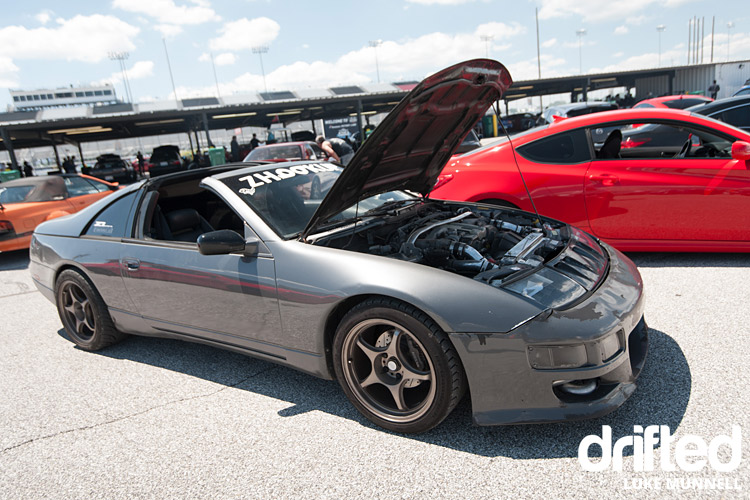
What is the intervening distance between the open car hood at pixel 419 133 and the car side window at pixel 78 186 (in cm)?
725

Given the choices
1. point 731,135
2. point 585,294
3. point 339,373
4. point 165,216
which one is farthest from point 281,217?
point 731,135

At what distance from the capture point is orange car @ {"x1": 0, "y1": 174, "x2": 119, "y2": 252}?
7.33 meters

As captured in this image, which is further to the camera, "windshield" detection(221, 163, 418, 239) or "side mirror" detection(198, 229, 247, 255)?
"windshield" detection(221, 163, 418, 239)

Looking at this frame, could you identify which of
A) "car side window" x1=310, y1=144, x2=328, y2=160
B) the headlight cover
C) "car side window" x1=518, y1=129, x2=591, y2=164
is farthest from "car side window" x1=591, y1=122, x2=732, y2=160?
"car side window" x1=310, y1=144, x2=328, y2=160

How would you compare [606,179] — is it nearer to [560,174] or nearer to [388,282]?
[560,174]

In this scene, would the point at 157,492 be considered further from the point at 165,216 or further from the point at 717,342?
the point at 717,342

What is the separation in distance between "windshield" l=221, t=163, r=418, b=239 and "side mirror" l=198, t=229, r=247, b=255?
222 mm

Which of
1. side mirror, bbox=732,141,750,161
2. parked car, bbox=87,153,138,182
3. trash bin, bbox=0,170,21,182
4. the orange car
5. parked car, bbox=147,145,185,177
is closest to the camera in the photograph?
side mirror, bbox=732,141,750,161

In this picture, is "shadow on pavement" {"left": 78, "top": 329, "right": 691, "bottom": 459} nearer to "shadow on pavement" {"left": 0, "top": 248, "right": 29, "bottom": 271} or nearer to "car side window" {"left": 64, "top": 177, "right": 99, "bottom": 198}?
"shadow on pavement" {"left": 0, "top": 248, "right": 29, "bottom": 271}

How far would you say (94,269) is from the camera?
3.58 meters

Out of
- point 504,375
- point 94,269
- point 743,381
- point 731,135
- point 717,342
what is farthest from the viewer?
point 731,135

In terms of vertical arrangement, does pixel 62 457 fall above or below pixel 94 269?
below

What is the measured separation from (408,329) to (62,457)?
192 centimetres

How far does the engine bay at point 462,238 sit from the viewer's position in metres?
2.55
